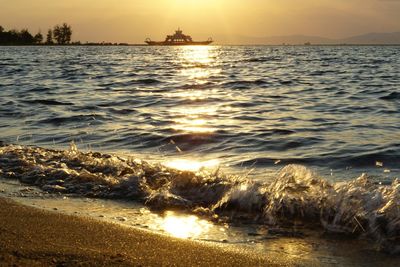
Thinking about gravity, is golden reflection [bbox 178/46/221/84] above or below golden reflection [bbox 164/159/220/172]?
below

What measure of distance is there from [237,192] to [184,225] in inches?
39.9

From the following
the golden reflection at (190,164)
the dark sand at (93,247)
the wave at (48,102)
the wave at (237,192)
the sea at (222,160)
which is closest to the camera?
the dark sand at (93,247)

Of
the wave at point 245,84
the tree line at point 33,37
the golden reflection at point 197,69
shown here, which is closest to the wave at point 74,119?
the wave at point 245,84

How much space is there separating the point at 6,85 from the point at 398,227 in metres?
20.9

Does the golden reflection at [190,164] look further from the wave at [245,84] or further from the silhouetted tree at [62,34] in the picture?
the silhouetted tree at [62,34]

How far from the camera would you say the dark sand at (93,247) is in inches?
142

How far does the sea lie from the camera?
17.2 ft

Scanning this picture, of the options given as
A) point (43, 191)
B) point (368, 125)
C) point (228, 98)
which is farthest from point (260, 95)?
point (43, 191)

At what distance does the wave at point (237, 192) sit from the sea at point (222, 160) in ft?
0.04

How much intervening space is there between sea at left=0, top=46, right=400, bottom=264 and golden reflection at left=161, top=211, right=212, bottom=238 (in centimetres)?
4

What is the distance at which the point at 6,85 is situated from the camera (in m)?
22.9

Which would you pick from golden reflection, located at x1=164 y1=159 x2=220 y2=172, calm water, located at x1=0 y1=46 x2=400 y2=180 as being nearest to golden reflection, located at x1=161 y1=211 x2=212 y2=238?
calm water, located at x1=0 y1=46 x2=400 y2=180

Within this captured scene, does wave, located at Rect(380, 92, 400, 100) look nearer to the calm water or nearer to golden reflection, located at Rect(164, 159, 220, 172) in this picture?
the calm water

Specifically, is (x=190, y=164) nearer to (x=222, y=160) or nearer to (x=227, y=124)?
(x=222, y=160)
